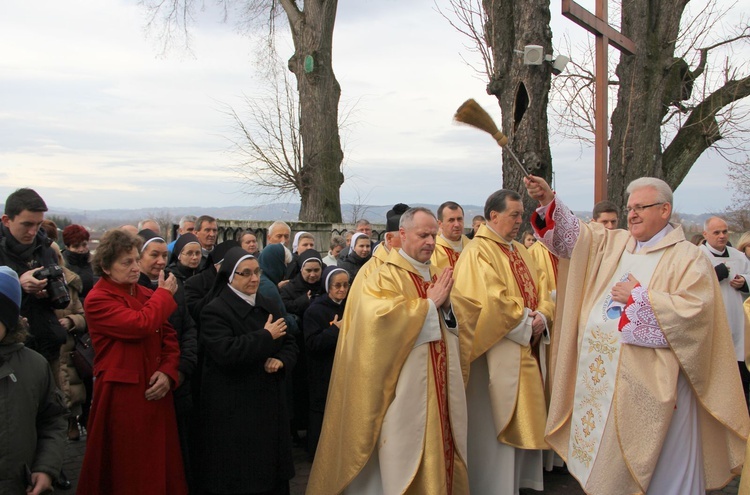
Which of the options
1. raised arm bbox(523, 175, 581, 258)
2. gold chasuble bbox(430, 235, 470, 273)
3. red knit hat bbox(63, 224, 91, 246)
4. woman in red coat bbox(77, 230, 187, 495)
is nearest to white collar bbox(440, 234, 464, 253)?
gold chasuble bbox(430, 235, 470, 273)

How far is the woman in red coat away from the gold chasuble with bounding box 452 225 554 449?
84.0 inches

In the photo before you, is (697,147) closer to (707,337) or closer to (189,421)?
(707,337)

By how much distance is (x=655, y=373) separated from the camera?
3.93m

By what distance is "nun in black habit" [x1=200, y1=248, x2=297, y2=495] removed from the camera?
4414 millimetres

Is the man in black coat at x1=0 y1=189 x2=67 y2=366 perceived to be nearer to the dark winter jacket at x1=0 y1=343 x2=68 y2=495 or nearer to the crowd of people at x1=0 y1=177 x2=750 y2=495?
the crowd of people at x1=0 y1=177 x2=750 y2=495

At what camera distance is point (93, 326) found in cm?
411

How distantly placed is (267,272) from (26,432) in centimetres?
395

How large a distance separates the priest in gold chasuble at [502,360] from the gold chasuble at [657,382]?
861 millimetres

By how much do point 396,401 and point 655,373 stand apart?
1573 millimetres

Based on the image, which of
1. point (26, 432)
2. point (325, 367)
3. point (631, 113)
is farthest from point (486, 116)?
point (631, 113)

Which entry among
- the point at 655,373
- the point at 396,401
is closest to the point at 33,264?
the point at 396,401

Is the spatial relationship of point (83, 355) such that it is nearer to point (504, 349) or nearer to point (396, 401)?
point (396, 401)

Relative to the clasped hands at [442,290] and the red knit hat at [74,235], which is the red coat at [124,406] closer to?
the clasped hands at [442,290]

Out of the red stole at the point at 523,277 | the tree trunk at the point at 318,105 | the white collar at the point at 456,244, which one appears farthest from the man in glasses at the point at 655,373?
the tree trunk at the point at 318,105
